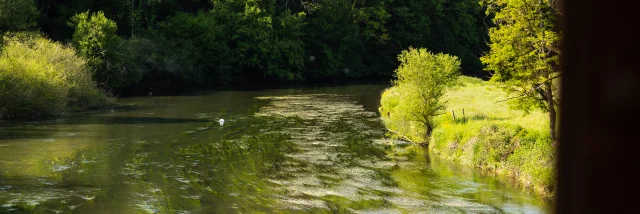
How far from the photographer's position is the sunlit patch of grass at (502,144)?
23766 mm

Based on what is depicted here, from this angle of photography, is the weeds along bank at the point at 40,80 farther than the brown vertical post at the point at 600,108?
Yes

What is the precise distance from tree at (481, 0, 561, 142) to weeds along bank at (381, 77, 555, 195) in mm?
1000

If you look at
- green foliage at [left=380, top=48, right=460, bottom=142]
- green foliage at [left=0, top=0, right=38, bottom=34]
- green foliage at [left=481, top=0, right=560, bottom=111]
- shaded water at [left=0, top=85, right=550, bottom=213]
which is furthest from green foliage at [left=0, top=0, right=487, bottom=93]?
green foliage at [left=481, top=0, right=560, bottom=111]

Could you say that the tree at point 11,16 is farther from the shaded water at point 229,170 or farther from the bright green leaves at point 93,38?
the bright green leaves at point 93,38

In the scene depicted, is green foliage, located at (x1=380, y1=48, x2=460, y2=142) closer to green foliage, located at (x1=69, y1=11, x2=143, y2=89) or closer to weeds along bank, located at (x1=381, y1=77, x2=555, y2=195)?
weeds along bank, located at (x1=381, y1=77, x2=555, y2=195)

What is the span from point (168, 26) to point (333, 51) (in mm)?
28388

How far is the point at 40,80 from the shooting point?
137 ft

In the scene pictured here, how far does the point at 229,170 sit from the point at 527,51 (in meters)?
12.4

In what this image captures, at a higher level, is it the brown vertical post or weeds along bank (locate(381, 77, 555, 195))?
the brown vertical post

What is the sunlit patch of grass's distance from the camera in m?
23.8

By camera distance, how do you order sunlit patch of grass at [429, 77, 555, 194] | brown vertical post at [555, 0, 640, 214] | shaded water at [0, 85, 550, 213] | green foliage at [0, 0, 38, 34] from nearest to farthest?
brown vertical post at [555, 0, 640, 214] → shaded water at [0, 85, 550, 213] → sunlit patch of grass at [429, 77, 555, 194] → green foliage at [0, 0, 38, 34]

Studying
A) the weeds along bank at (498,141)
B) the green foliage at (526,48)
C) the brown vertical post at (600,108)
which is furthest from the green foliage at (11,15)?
the brown vertical post at (600,108)

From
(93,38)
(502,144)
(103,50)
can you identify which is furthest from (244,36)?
(502,144)

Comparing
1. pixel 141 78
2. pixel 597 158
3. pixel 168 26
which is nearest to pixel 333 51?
pixel 168 26
